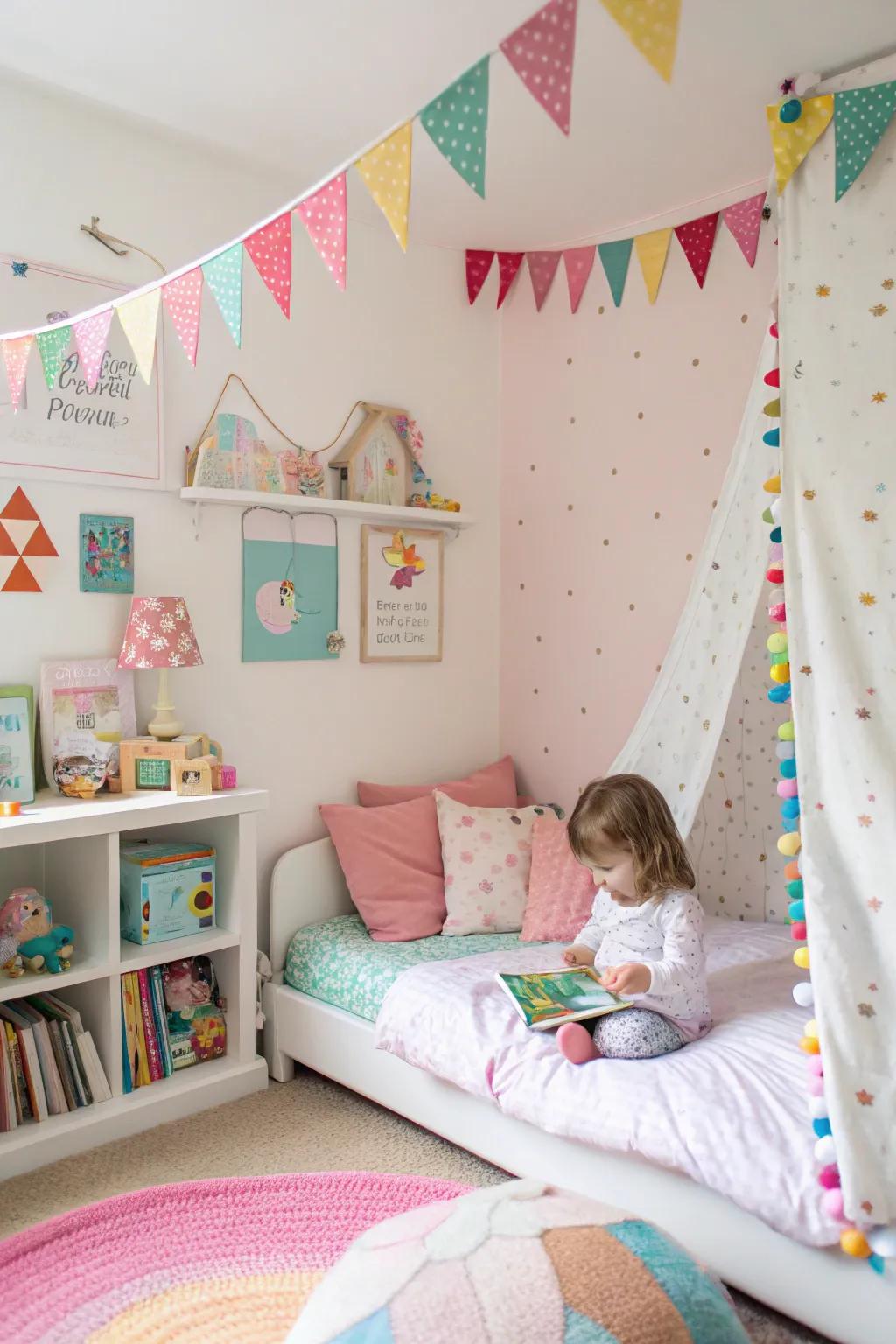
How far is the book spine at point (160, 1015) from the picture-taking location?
2.68 metres

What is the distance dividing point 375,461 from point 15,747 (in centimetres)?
142

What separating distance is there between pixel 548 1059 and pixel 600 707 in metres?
1.51

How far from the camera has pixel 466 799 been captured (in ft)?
11.3

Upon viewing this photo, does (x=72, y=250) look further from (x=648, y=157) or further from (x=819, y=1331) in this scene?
(x=819, y=1331)

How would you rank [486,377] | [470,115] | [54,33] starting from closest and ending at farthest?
[470,115] → [54,33] → [486,377]

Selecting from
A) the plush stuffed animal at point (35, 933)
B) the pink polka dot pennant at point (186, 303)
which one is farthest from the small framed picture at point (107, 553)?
the plush stuffed animal at point (35, 933)

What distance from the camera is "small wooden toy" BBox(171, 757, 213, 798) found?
106 inches

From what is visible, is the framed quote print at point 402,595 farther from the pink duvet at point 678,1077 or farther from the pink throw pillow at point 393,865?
the pink duvet at point 678,1077

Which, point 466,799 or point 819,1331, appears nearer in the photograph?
point 819,1331

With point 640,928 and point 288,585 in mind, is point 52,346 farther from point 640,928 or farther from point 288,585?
point 640,928

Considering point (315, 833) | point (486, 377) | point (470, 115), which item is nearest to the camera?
point (470, 115)

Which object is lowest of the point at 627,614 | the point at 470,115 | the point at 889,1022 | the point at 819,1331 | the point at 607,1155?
the point at 819,1331

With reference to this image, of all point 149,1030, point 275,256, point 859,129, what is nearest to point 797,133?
point 859,129

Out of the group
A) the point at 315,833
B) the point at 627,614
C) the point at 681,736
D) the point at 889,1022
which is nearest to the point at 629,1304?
the point at 889,1022
